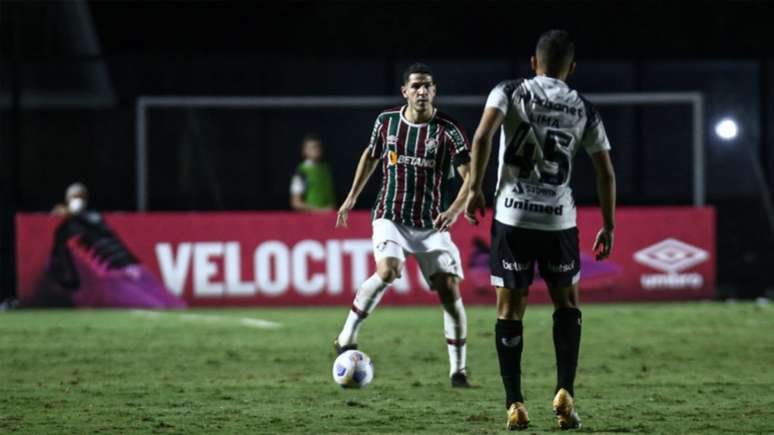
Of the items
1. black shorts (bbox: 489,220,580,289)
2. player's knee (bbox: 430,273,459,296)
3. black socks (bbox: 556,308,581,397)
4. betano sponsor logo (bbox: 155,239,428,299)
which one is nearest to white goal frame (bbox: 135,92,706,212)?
betano sponsor logo (bbox: 155,239,428,299)

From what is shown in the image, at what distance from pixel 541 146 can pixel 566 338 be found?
101cm

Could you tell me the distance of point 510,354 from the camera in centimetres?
774

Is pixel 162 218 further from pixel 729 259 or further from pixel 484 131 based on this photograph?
pixel 484 131

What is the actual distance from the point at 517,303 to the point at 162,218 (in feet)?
33.3

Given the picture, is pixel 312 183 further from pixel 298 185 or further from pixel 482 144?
pixel 482 144

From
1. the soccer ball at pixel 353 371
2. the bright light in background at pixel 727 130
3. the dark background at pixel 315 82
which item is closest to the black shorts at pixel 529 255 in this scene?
the soccer ball at pixel 353 371

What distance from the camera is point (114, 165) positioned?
66.6ft

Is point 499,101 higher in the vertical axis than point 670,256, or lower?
higher

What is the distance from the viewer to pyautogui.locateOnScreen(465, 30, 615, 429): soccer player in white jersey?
24.5 ft

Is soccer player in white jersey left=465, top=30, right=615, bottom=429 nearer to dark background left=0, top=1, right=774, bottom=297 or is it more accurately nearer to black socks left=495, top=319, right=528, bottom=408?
black socks left=495, top=319, right=528, bottom=408

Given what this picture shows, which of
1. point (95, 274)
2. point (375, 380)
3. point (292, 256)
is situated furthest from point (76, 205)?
point (375, 380)

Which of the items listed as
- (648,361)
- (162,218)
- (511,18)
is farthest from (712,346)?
(511,18)

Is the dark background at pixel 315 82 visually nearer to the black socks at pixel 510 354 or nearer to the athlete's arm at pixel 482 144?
the black socks at pixel 510 354

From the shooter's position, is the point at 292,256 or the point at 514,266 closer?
the point at 514,266
